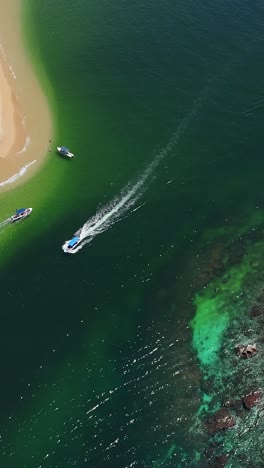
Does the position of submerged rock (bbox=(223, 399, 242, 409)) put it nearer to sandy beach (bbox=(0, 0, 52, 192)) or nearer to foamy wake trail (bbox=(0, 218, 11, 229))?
foamy wake trail (bbox=(0, 218, 11, 229))

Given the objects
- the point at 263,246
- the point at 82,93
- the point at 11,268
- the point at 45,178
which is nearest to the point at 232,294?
the point at 263,246

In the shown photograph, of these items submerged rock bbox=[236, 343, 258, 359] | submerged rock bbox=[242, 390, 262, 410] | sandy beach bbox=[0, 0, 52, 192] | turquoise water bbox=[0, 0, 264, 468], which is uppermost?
sandy beach bbox=[0, 0, 52, 192]

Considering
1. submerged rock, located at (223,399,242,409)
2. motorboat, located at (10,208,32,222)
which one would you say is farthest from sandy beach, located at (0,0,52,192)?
submerged rock, located at (223,399,242,409)

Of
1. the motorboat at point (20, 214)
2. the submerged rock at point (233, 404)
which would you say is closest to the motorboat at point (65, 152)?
the motorboat at point (20, 214)

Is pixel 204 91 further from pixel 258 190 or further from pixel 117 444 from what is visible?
pixel 117 444

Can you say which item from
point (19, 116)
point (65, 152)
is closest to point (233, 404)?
point (65, 152)

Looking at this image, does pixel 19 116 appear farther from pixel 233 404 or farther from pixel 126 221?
pixel 233 404

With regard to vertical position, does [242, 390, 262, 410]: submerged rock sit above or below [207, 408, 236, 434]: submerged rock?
below
